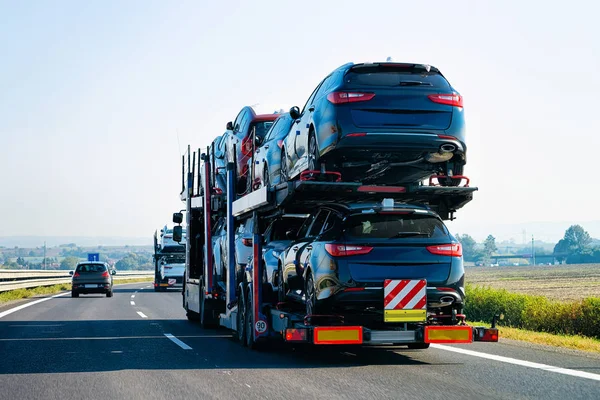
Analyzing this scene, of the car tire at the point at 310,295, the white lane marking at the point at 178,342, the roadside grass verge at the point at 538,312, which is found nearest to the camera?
the car tire at the point at 310,295

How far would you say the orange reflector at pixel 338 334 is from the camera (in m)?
10.5

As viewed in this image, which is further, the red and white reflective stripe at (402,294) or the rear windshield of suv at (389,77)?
the rear windshield of suv at (389,77)

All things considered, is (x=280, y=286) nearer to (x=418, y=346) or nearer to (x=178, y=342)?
(x=418, y=346)

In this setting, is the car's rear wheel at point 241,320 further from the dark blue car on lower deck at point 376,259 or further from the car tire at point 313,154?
the car tire at point 313,154

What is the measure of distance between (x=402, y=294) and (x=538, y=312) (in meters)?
10.5

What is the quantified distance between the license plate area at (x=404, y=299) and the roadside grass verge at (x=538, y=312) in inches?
294

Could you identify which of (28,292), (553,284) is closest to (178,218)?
(28,292)

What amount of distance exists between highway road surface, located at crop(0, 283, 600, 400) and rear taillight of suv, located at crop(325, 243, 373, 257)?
1.35 m

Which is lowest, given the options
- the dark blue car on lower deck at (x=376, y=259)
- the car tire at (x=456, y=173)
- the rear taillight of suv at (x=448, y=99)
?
the dark blue car on lower deck at (x=376, y=259)

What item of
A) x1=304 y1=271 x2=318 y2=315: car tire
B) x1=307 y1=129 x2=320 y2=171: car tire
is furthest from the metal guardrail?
x1=304 y1=271 x2=318 y2=315: car tire

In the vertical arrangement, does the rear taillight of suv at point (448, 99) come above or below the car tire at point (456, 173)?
above

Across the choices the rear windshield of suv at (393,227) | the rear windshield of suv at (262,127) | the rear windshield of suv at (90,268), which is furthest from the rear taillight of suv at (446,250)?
the rear windshield of suv at (90,268)

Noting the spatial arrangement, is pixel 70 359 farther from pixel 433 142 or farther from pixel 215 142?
pixel 215 142

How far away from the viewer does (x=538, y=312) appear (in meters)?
20.2
